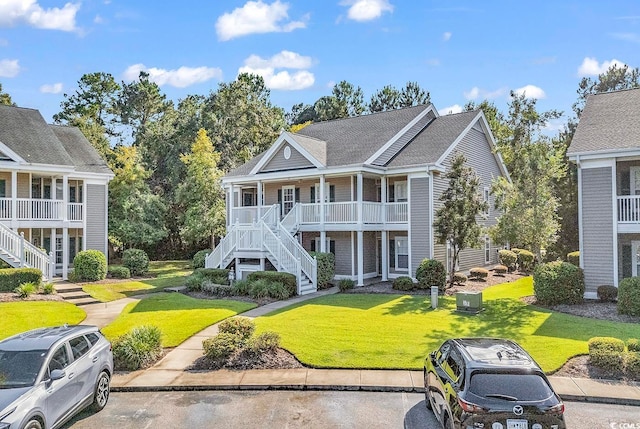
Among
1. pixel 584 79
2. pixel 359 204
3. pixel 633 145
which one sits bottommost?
pixel 359 204

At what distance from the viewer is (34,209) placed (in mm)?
24656

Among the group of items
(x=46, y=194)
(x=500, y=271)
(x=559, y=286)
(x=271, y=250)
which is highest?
(x=46, y=194)

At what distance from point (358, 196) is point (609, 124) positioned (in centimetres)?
1150

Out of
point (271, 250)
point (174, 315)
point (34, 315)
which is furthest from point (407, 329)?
point (34, 315)

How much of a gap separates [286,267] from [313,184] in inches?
276

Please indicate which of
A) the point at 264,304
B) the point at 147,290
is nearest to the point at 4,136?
the point at 147,290

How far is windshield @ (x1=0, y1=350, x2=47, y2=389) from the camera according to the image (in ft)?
25.9

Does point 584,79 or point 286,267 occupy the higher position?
point 584,79

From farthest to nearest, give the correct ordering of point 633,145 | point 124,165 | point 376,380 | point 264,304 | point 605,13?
point 124,165, point 264,304, point 633,145, point 605,13, point 376,380

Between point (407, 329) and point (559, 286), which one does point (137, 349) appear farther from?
point (559, 286)

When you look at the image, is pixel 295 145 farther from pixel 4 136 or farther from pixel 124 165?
pixel 124 165

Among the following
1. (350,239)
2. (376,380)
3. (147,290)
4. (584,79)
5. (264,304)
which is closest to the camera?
(376,380)

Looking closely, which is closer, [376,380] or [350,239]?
[376,380]

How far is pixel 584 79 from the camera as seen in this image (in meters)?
46.0
